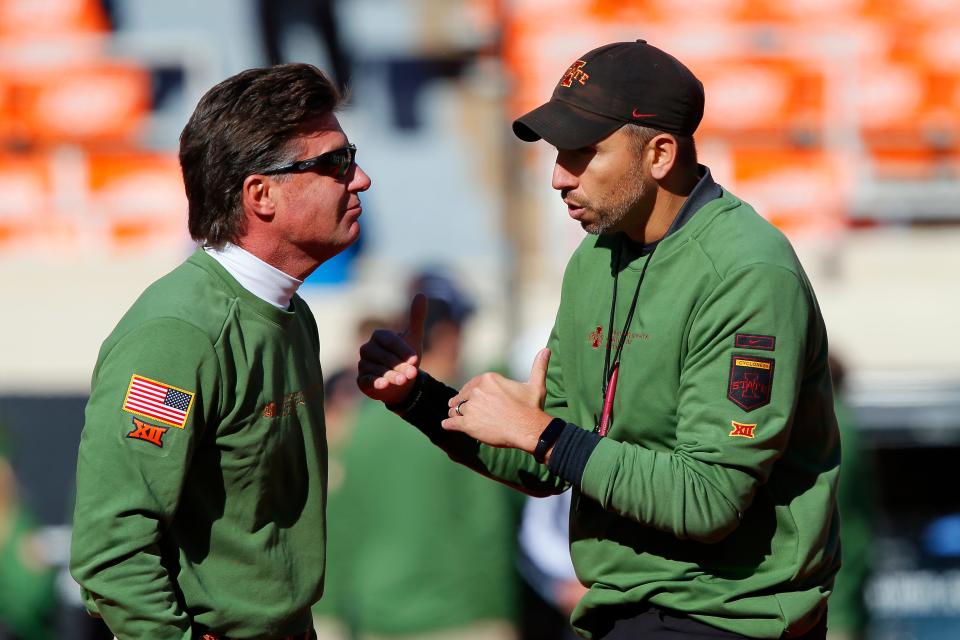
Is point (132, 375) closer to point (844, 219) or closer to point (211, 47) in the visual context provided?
point (844, 219)

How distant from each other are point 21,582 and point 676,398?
3868 millimetres

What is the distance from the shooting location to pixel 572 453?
216cm

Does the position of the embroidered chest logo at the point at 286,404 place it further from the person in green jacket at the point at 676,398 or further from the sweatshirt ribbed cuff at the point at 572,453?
the sweatshirt ribbed cuff at the point at 572,453

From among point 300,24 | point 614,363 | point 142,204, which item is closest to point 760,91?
point 300,24

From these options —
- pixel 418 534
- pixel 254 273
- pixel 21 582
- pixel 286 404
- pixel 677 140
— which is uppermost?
pixel 677 140

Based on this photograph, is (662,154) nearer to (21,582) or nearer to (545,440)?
(545,440)

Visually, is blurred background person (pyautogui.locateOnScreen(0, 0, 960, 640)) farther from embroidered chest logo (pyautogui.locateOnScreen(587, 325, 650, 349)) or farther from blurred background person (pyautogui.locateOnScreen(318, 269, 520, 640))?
embroidered chest logo (pyautogui.locateOnScreen(587, 325, 650, 349))

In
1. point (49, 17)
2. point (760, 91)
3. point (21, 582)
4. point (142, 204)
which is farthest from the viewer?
point (49, 17)

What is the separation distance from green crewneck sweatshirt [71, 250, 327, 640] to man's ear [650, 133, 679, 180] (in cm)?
71

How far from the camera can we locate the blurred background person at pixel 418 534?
4250 mm

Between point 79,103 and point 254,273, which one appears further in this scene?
point 79,103

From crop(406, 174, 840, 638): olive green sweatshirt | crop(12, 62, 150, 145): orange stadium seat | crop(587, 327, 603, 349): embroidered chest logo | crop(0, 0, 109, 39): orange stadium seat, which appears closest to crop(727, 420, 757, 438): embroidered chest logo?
crop(406, 174, 840, 638): olive green sweatshirt

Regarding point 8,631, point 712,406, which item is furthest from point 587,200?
point 8,631

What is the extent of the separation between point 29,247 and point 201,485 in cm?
641
